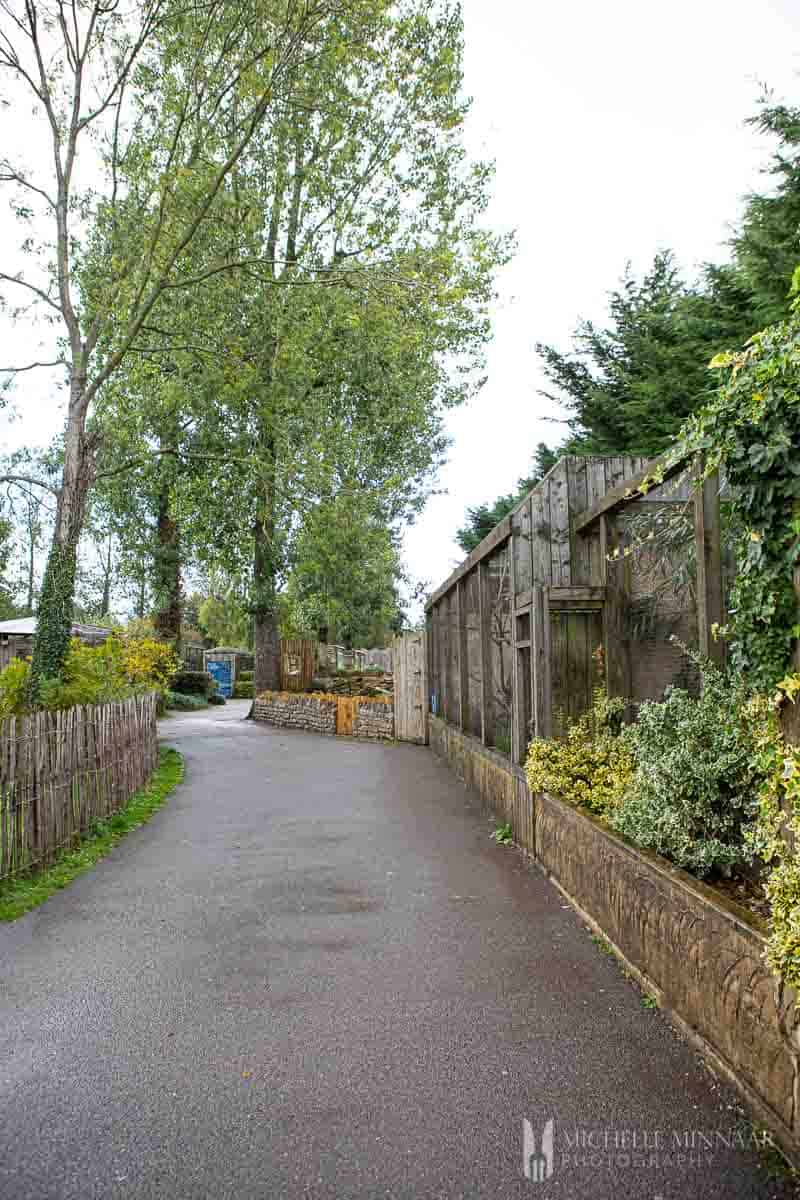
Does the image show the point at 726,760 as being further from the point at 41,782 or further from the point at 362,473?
the point at 362,473

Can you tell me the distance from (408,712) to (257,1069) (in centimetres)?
1385

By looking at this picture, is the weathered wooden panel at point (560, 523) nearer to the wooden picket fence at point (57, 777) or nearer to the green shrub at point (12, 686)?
the wooden picket fence at point (57, 777)

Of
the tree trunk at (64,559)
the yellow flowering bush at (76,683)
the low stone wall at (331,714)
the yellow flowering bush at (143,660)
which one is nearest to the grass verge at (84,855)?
the yellow flowering bush at (76,683)

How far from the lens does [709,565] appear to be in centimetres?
442

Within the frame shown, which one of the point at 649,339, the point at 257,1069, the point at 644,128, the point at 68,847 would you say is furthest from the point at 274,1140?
the point at 649,339

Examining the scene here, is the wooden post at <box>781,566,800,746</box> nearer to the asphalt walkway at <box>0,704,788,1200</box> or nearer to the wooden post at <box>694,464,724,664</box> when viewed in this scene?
the asphalt walkway at <box>0,704,788,1200</box>

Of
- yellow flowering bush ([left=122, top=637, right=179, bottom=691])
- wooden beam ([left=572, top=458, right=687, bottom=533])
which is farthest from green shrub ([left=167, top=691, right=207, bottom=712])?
wooden beam ([left=572, top=458, right=687, bottom=533])

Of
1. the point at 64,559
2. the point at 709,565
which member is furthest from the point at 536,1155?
the point at 64,559

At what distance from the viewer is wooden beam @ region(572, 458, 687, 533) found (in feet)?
16.1

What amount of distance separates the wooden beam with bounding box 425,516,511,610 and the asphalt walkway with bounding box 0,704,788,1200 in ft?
10.8

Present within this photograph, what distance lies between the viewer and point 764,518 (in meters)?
2.89

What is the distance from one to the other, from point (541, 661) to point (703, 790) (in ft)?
8.84

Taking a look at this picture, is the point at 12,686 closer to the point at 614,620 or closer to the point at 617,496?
the point at 614,620

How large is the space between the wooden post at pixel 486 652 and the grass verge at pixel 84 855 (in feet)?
12.4
